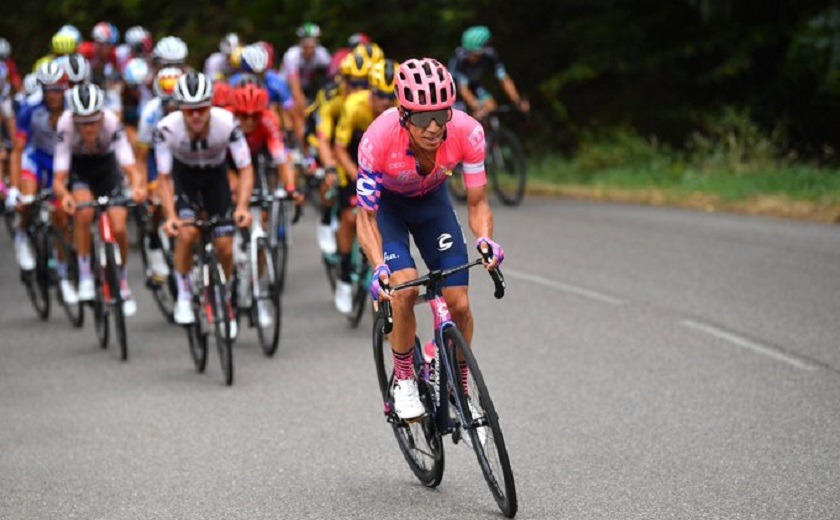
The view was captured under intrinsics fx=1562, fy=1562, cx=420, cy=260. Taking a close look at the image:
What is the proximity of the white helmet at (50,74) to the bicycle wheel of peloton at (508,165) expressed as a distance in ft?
23.7

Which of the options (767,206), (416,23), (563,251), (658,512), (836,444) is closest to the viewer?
(658,512)

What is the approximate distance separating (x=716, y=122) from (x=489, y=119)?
5.00m

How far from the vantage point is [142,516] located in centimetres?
718

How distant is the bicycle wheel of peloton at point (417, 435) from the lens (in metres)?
7.36

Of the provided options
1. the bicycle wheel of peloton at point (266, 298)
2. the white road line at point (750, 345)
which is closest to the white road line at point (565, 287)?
the white road line at point (750, 345)

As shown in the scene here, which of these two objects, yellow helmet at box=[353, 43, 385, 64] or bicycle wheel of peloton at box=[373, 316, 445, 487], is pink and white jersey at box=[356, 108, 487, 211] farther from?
yellow helmet at box=[353, 43, 385, 64]

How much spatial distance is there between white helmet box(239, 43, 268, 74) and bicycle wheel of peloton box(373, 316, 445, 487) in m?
7.39

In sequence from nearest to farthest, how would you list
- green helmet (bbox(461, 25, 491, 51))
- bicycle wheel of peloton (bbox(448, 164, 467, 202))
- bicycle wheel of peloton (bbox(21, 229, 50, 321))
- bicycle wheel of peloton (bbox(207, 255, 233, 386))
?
bicycle wheel of peloton (bbox(207, 255, 233, 386)) < bicycle wheel of peloton (bbox(21, 229, 50, 321)) < green helmet (bbox(461, 25, 491, 51)) < bicycle wheel of peloton (bbox(448, 164, 467, 202))

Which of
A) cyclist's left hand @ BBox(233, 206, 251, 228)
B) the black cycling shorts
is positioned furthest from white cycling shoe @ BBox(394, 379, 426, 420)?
the black cycling shorts

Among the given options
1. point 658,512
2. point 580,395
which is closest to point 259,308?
point 580,395

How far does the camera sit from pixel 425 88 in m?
6.85

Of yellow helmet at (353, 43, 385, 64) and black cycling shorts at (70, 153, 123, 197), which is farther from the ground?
yellow helmet at (353, 43, 385, 64)

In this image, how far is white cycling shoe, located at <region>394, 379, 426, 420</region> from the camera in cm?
735

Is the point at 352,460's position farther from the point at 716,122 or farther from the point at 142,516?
the point at 716,122
